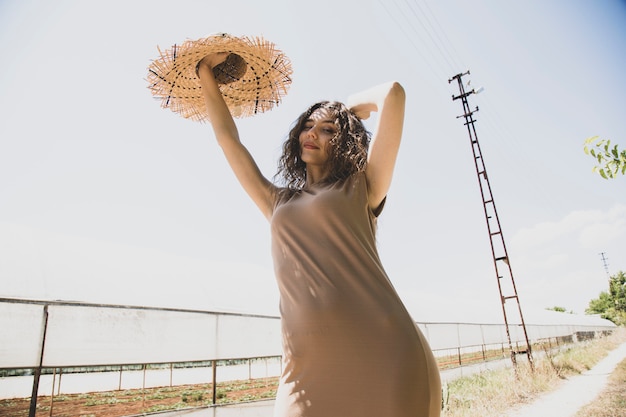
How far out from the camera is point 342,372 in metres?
0.80

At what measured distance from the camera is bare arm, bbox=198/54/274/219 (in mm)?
1251

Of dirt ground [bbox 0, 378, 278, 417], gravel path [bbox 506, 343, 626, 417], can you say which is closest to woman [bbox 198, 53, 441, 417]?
gravel path [bbox 506, 343, 626, 417]

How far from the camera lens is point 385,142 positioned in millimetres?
1059

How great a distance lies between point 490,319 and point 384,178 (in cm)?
1691

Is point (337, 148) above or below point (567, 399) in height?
above

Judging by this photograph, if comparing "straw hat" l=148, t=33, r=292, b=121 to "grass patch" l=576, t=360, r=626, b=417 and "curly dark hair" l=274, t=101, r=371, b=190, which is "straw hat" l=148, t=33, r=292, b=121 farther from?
"grass patch" l=576, t=360, r=626, b=417

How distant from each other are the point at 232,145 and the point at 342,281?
70cm

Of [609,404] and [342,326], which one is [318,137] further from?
[609,404]

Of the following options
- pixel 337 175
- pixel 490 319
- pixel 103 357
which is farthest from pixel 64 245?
pixel 490 319

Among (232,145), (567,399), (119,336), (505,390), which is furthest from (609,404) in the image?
(232,145)

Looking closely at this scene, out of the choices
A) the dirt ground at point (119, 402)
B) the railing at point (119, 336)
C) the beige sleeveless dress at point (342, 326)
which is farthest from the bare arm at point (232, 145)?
the dirt ground at point (119, 402)

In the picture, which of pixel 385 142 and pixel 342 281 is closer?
pixel 342 281

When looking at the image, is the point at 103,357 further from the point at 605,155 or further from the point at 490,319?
the point at 490,319

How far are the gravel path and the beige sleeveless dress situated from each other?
6.56 metres
